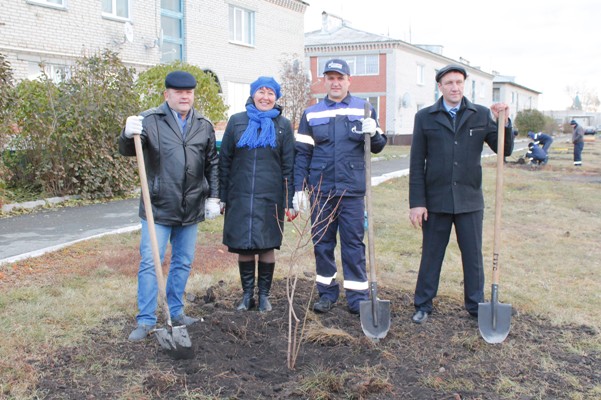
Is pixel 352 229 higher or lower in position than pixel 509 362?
higher

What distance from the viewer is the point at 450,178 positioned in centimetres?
446

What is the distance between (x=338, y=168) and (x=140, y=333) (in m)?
1.93

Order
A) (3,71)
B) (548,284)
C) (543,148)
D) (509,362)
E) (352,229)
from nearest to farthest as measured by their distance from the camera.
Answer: (509,362), (352,229), (548,284), (3,71), (543,148)

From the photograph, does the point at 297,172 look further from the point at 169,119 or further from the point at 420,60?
the point at 420,60

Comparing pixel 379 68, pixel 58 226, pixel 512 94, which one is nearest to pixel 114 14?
pixel 58 226

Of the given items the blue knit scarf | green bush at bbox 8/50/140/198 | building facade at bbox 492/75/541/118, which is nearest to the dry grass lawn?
the blue knit scarf

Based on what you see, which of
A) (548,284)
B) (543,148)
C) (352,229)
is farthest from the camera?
(543,148)

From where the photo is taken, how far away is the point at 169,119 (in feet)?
13.6

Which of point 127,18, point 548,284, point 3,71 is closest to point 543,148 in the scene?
point 127,18

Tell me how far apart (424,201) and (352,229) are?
615 mm

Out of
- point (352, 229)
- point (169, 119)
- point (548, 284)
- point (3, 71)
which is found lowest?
point (548, 284)

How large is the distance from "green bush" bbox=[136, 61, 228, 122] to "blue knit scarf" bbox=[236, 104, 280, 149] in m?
7.13

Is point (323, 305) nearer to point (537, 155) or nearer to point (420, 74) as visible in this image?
point (537, 155)

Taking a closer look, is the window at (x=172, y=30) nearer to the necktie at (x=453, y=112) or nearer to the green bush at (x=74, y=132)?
the green bush at (x=74, y=132)
